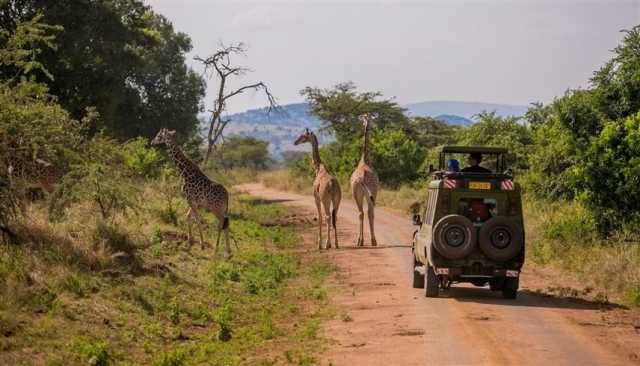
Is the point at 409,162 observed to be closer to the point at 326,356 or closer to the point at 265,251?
the point at 265,251

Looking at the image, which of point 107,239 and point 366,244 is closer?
point 107,239

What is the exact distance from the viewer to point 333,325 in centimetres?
1098

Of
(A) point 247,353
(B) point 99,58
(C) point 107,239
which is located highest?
(B) point 99,58

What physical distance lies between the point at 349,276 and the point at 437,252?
361cm

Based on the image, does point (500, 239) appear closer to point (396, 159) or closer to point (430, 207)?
point (430, 207)

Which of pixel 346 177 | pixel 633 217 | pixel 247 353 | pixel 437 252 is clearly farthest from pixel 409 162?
pixel 247 353

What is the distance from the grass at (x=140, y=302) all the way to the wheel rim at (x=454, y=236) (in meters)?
2.14

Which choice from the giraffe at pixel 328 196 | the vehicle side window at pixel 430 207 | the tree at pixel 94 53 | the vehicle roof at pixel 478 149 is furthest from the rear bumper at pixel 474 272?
the tree at pixel 94 53

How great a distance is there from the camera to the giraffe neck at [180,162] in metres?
18.7

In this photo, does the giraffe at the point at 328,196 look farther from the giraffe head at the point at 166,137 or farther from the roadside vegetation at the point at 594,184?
the giraffe head at the point at 166,137

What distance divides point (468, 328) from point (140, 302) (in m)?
4.59

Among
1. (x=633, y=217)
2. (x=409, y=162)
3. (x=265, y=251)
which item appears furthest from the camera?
(x=409, y=162)

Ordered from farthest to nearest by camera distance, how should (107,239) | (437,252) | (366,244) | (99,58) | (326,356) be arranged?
(99,58) < (366,244) < (107,239) < (437,252) < (326,356)

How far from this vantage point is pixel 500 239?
12203mm
